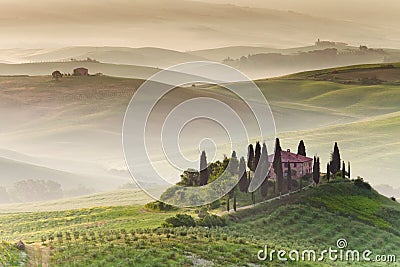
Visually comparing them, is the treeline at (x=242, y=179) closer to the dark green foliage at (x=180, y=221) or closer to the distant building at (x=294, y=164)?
the distant building at (x=294, y=164)

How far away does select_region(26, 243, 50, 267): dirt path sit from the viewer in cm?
2483

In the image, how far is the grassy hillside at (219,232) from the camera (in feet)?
86.4

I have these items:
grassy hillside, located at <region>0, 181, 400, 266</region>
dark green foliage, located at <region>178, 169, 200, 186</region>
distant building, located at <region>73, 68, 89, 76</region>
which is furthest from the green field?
A: dark green foliage, located at <region>178, 169, 200, 186</region>

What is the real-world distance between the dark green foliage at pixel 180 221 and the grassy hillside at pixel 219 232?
Result: 0.55 meters

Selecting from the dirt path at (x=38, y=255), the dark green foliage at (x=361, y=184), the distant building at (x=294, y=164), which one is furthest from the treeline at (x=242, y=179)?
the dirt path at (x=38, y=255)

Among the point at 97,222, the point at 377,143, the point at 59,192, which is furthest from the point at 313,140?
the point at 97,222

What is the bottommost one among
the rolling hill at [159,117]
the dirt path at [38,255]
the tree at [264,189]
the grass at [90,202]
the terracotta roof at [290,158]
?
the dirt path at [38,255]

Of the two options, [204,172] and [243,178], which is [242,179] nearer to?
[243,178]

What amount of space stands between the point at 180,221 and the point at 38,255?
6.67 m

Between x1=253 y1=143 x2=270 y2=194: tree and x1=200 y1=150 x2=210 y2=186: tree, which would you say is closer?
x1=200 y1=150 x2=210 y2=186: tree

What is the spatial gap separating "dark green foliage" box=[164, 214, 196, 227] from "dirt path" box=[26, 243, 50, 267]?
559 centimetres

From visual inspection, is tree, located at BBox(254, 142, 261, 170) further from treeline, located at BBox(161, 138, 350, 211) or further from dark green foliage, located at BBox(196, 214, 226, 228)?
dark green foliage, located at BBox(196, 214, 226, 228)

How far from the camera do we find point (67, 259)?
83.5 ft

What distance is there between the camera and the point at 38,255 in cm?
2598
